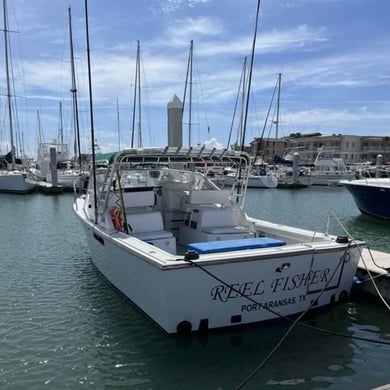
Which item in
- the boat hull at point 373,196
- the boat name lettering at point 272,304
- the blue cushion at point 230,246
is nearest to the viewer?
the boat name lettering at point 272,304

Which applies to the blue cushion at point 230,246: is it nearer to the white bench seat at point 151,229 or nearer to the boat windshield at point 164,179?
the white bench seat at point 151,229

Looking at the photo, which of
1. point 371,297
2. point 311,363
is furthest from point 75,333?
point 371,297

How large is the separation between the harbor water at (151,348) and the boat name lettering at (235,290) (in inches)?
24.6

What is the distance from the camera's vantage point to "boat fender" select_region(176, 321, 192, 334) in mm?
5539

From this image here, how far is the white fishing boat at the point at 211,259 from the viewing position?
5469 mm

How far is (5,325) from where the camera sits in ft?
21.6

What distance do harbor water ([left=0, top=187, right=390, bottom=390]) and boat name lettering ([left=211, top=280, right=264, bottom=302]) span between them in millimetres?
626

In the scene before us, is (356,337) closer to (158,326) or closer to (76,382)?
(158,326)

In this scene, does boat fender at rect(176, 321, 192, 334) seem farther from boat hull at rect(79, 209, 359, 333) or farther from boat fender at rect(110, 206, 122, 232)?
boat fender at rect(110, 206, 122, 232)

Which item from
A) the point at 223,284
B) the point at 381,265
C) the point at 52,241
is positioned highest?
the point at 223,284

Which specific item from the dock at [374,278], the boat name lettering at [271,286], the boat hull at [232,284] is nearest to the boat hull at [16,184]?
the boat hull at [232,284]

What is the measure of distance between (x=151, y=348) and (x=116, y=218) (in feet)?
9.20

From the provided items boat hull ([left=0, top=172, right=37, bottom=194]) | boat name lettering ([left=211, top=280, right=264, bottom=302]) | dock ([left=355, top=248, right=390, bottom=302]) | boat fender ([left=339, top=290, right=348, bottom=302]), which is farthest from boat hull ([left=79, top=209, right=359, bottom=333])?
boat hull ([left=0, top=172, right=37, bottom=194])

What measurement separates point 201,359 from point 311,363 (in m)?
1.43
